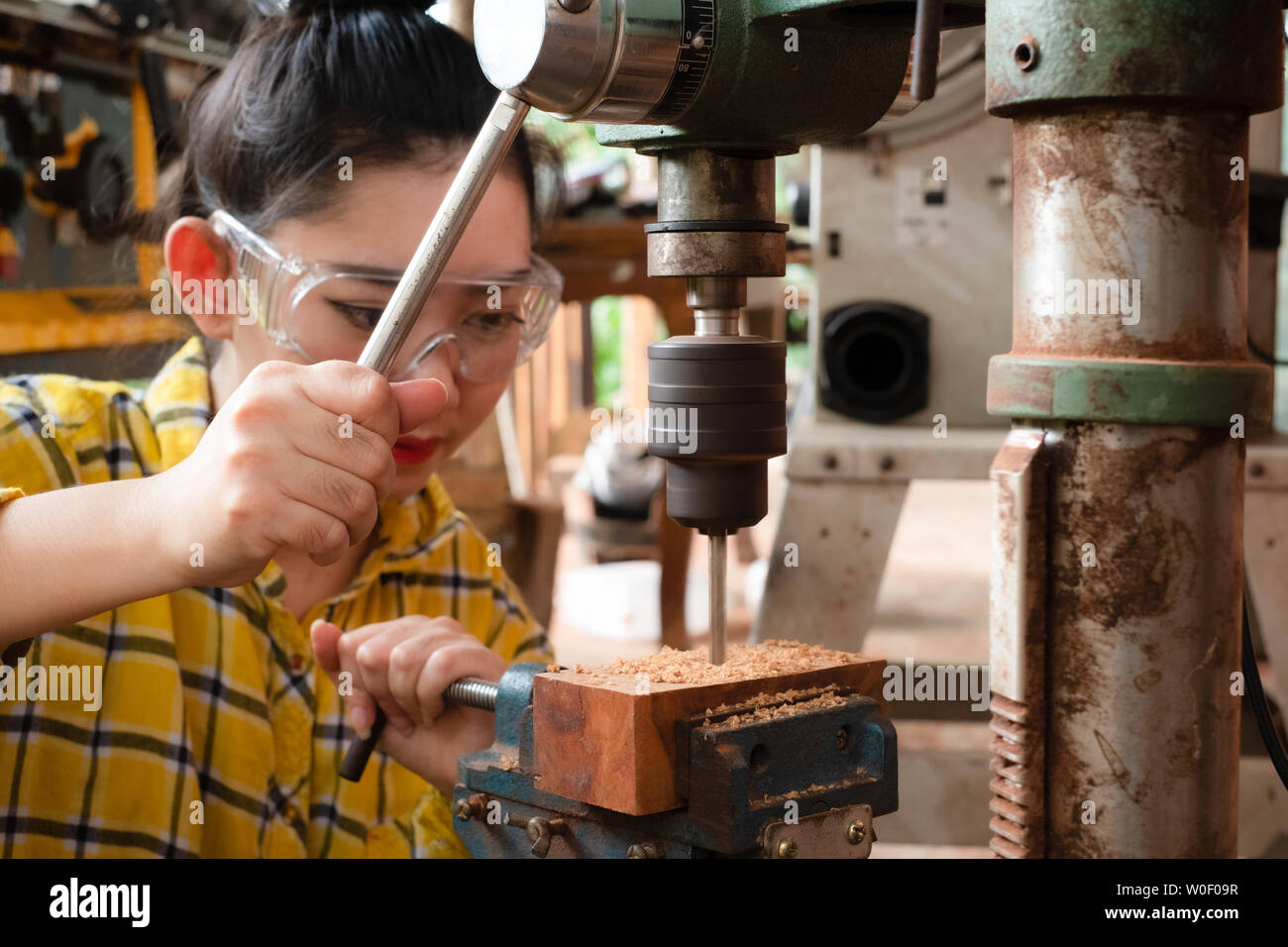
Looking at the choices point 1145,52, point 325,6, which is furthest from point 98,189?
point 1145,52

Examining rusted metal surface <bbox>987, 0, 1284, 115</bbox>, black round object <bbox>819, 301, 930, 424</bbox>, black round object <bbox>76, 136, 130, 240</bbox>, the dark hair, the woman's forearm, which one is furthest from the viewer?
black round object <bbox>76, 136, 130, 240</bbox>

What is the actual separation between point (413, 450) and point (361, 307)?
0.53ft

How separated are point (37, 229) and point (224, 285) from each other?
3.19 feet

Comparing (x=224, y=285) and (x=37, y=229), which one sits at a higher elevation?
(x=37, y=229)

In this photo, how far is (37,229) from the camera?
2.00 m

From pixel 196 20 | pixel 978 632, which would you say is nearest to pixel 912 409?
pixel 196 20

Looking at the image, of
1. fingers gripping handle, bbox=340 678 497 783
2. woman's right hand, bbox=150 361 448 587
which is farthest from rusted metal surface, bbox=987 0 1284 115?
fingers gripping handle, bbox=340 678 497 783

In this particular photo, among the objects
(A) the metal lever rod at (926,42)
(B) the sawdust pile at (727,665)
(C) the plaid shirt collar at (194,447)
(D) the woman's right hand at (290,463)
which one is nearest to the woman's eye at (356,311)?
(C) the plaid shirt collar at (194,447)

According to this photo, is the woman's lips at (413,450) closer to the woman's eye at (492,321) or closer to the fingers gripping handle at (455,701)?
the woman's eye at (492,321)

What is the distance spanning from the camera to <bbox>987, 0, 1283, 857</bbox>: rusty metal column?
549 millimetres

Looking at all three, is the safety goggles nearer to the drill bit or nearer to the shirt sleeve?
the shirt sleeve

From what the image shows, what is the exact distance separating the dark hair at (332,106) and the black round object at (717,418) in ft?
2.01

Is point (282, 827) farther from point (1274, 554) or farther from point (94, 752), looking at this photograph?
point (1274, 554)

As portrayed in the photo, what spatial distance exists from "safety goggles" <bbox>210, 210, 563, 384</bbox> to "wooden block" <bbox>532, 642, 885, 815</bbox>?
467 mm
